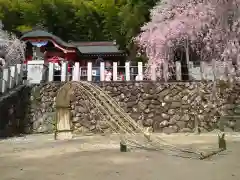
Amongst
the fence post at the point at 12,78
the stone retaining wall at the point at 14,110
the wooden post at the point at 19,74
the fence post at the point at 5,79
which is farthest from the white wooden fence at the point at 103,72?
the fence post at the point at 5,79

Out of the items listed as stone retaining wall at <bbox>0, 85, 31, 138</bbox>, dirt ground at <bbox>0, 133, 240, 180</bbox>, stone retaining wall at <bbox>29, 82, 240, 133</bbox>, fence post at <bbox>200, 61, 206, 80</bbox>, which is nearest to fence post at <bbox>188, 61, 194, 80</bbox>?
fence post at <bbox>200, 61, 206, 80</bbox>

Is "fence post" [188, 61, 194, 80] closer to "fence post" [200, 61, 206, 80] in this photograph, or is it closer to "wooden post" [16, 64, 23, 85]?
"fence post" [200, 61, 206, 80]

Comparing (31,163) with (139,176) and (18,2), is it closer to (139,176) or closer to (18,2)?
(139,176)

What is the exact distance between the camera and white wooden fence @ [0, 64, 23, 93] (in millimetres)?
13781

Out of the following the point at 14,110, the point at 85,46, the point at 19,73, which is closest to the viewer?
the point at 14,110

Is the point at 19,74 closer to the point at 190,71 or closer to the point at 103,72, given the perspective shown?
the point at 103,72

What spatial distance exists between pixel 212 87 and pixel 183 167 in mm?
8957

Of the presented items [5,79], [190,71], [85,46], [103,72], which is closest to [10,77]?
[5,79]

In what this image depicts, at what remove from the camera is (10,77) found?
14.5 meters

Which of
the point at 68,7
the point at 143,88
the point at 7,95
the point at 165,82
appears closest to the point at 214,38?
the point at 165,82

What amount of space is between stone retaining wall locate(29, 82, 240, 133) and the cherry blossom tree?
114 centimetres

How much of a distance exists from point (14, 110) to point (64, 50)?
11.3 m

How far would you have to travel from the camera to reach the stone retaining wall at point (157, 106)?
14367mm

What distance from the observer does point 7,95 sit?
13719mm
